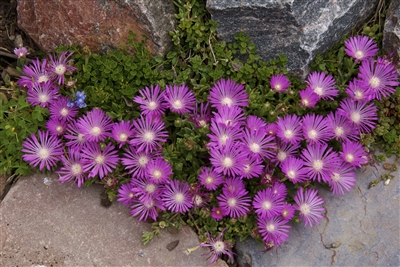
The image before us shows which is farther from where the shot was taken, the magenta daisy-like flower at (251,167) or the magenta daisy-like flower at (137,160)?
the magenta daisy-like flower at (137,160)

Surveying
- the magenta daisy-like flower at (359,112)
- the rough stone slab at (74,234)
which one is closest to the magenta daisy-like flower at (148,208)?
the rough stone slab at (74,234)

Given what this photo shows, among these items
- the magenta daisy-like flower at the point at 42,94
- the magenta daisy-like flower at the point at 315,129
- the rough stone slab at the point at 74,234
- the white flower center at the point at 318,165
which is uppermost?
the magenta daisy-like flower at the point at 315,129

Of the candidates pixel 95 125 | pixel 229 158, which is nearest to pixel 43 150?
pixel 95 125

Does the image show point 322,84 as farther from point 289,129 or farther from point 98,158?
point 98,158

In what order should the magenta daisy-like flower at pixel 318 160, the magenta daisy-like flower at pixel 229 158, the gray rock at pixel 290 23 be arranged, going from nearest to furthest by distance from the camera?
the magenta daisy-like flower at pixel 229 158 → the magenta daisy-like flower at pixel 318 160 → the gray rock at pixel 290 23

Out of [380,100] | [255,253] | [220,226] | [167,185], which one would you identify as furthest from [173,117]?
[380,100]

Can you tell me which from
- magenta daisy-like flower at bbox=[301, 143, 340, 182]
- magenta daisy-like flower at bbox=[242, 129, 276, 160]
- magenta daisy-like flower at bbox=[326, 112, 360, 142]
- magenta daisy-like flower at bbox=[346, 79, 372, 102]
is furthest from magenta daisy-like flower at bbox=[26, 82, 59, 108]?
magenta daisy-like flower at bbox=[346, 79, 372, 102]

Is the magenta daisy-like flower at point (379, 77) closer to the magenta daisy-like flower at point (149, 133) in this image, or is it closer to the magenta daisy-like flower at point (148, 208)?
the magenta daisy-like flower at point (149, 133)

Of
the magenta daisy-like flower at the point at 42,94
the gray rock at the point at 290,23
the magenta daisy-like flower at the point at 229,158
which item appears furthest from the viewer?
the magenta daisy-like flower at the point at 42,94
